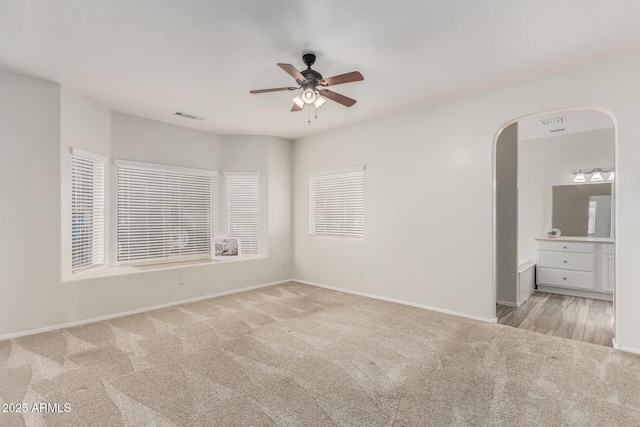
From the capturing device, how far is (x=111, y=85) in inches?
147

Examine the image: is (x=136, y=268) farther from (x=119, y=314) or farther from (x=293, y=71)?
(x=293, y=71)

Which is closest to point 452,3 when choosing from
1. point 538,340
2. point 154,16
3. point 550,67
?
point 550,67

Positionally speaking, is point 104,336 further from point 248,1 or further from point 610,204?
point 610,204

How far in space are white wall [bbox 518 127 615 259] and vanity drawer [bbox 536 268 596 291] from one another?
1.84 ft

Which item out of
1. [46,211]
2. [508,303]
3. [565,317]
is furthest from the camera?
[508,303]

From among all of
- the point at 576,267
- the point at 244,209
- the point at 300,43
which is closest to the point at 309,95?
the point at 300,43

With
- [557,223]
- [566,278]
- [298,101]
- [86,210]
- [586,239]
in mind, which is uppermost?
[298,101]

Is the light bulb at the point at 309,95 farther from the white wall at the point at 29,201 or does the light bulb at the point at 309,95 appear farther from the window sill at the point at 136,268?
the window sill at the point at 136,268

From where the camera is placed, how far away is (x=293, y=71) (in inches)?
105

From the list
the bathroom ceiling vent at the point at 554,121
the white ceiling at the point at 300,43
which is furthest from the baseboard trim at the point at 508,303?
the white ceiling at the point at 300,43

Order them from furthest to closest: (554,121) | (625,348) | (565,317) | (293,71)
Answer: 1. (554,121)
2. (565,317)
3. (625,348)
4. (293,71)

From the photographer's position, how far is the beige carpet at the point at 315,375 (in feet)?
7.07

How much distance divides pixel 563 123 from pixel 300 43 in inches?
187

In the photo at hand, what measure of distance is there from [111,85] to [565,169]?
7394mm
